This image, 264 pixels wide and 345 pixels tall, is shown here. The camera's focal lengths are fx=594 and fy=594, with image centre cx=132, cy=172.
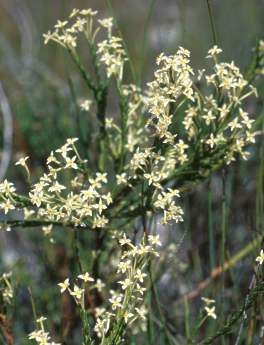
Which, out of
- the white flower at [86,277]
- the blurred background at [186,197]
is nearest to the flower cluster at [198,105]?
the blurred background at [186,197]

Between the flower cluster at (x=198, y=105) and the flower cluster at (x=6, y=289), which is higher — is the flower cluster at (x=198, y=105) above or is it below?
above

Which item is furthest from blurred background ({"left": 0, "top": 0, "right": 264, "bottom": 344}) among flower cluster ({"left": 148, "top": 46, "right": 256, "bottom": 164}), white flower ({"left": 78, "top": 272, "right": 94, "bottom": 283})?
white flower ({"left": 78, "top": 272, "right": 94, "bottom": 283})

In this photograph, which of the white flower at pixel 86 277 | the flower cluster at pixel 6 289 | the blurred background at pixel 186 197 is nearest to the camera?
the white flower at pixel 86 277

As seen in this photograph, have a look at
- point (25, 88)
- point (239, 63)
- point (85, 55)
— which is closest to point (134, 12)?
point (85, 55)

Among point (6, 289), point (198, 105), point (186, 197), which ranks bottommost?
point (6, 289)

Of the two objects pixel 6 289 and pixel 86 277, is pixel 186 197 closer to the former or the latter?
pixel 6 289

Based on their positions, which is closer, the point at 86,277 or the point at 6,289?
the point at 86,277

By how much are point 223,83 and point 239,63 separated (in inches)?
71.5

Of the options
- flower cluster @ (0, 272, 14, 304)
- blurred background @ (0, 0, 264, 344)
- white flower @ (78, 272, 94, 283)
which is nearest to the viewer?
white flower @ (78, 272, 94, 283)

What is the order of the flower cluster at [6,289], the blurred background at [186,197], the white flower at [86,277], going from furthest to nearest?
the blurred background at [186,197] → the flower cluster at [6,289] → the white flower at [86,277]

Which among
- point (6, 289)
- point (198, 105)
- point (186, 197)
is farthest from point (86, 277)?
point (186, 197)

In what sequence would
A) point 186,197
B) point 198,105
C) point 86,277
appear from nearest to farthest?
point 86,277 → point 198,105 → point 186,197

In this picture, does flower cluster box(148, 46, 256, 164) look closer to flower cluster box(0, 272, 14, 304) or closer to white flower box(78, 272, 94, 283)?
white flower box(78, 272, 94, 283)

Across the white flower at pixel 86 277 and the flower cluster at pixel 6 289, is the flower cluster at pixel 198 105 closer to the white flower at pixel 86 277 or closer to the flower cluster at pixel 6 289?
the white flower at pixel 86 277
